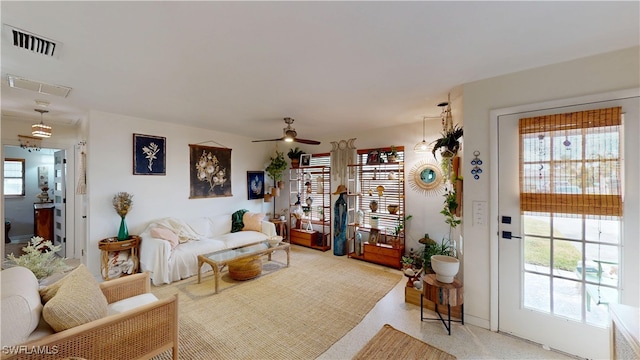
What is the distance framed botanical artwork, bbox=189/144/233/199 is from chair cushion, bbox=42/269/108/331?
9.88 ft

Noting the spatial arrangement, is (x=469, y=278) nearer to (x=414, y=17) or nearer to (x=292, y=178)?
(x=414, y=17)

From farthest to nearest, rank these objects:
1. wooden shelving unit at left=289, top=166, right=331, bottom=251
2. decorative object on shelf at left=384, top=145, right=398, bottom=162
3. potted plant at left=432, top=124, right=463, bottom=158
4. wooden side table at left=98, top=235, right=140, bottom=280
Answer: wooden shelving unit at left=289, top=166, right=331, bottom=251
decorative object on shelf at left=384, top=145, right=398, bottom=162
wooden side table at left=98, top=235, right=140, bottom=280
potted plant at left=432, top=124, right=463, bottom=158

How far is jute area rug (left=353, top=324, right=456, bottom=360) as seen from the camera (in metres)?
2.02

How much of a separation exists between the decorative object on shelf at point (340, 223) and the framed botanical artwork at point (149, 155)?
3190 millimetres

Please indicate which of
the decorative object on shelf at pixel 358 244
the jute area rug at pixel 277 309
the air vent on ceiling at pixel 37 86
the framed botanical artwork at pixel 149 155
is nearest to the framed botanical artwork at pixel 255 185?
the framed botanical artwork at pixel 149 155

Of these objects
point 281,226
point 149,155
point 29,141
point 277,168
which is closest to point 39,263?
point 149,155

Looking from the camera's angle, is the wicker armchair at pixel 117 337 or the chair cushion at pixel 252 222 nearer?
the wicker armchair at pixel 117 337

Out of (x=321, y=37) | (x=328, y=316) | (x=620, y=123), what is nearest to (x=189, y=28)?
(x=321, y=37)

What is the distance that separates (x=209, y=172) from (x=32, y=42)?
3.23 m

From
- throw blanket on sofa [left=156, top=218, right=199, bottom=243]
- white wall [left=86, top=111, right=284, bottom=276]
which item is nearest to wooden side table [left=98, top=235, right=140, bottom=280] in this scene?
white wall [left=86, top=111, right=284, bottom=276]

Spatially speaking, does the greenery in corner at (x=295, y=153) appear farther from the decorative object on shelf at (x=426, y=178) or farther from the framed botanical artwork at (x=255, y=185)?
the decorative object on shelf at (x=426, y=178)

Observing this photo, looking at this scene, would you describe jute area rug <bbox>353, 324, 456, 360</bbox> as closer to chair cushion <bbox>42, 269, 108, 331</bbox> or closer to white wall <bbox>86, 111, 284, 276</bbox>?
chair cushion <bbox>42, 269, 108, 331</bbox>

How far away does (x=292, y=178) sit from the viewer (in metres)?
5.97

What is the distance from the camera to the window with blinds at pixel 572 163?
1.88 metres
